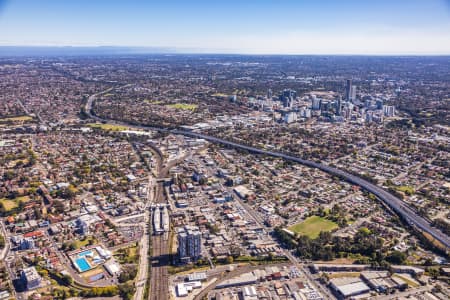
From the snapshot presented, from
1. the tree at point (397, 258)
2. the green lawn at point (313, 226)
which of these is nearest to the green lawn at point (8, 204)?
the green lawn at point (313, 226)

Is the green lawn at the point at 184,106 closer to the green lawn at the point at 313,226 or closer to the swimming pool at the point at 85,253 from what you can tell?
the green lawn at the point at 313,226

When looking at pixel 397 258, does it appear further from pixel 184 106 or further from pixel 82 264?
pixel 184 106

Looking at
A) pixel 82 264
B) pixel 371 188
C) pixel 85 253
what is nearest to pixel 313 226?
pixel 371 188

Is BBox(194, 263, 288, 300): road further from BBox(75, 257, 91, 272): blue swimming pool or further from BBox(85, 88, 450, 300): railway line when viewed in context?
BBox(75, 257, 91, 272): blue swimming pool

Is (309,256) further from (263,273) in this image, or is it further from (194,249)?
(194,249)

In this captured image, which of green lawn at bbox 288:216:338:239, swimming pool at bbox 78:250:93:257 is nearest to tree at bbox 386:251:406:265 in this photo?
green lawn at bbox 288:216:338:239
